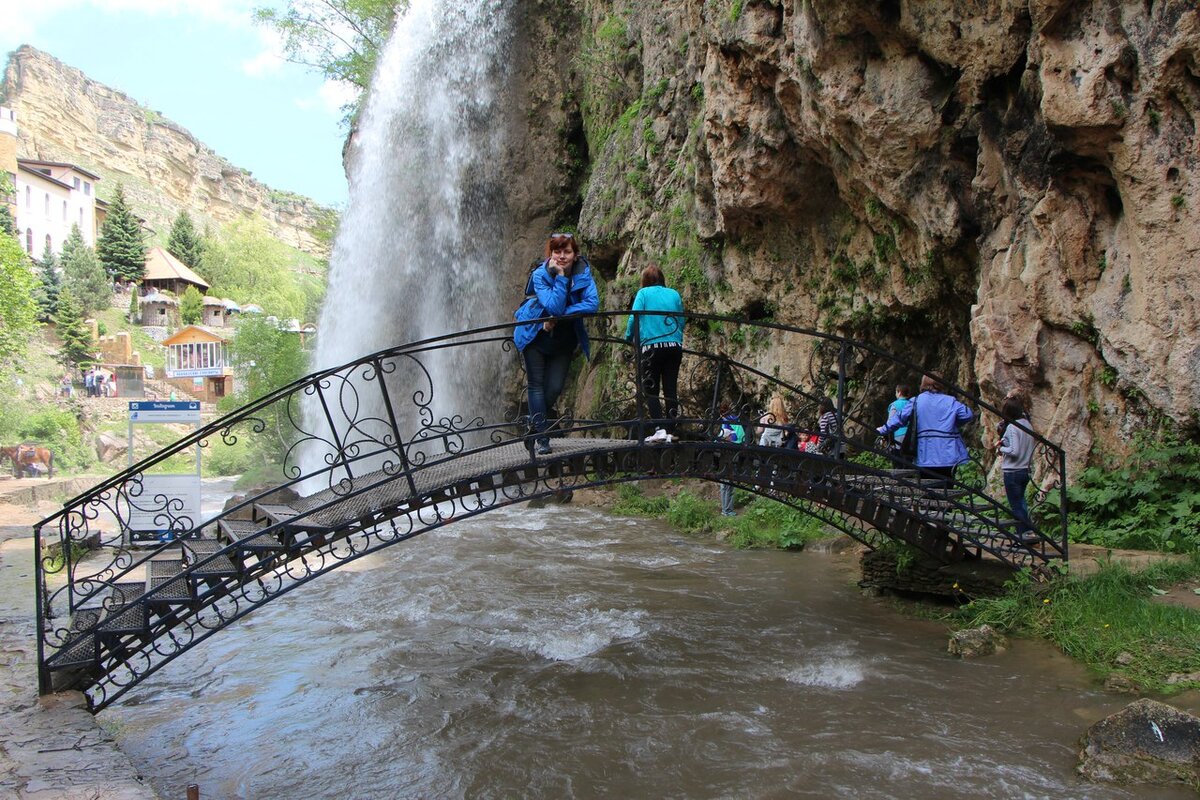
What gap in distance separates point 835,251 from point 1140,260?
526cm

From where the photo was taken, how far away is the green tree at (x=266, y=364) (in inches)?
1195

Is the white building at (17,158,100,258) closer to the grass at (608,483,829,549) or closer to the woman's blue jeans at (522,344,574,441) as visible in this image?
the grass at (608,483,829,549)

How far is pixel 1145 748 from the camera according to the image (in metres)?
4.96

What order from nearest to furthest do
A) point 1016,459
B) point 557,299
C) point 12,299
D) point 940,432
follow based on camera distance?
point 557,299 < point 1016,459 < point 940,432 < point 12,299

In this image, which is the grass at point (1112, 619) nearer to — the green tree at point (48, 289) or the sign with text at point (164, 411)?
the sign with text at point (164, 411)

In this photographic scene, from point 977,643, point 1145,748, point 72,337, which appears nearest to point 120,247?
point 72,337

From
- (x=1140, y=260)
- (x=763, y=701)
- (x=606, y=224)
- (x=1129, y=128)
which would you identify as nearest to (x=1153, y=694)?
(x=763, y=701)

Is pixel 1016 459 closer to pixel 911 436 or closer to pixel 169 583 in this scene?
pixel 911 436

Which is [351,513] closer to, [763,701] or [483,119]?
[763,701]

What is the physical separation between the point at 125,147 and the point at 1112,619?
93859mm

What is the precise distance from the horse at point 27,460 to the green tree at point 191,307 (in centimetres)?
3559

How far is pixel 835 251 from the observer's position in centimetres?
1348

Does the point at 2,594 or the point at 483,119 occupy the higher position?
the point at 483,119

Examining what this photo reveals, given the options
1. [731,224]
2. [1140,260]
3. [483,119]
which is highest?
[483,119]
